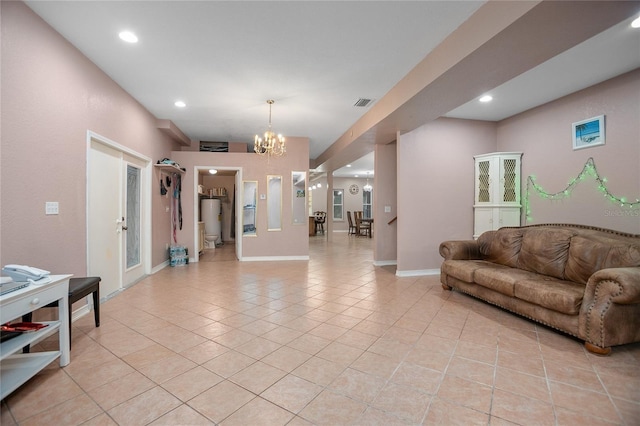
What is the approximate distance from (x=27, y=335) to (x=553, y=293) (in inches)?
163

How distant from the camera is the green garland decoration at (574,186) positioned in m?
3.47

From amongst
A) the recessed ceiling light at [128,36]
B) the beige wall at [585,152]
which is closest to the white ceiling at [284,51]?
the recessed ceiling light at [128,36]

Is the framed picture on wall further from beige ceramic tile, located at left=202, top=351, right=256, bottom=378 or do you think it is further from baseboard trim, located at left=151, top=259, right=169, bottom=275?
baseboard trim, located at left=151, top=259, right=169, bottom=275

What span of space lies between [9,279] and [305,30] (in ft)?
9.89

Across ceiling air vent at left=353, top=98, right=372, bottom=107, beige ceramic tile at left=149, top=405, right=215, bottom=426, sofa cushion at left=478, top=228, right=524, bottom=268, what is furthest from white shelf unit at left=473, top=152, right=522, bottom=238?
beige ceramic tile at left=149, top=405, right=215, bottom=426

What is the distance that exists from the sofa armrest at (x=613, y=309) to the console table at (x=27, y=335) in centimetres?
402

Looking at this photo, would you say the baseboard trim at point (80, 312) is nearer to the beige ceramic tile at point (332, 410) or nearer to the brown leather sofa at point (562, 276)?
the beige ceramic tile at point (332, 410)

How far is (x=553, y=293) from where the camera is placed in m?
2.62

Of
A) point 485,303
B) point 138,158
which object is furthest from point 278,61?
point 485,303

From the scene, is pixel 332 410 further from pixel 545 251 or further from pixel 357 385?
pixel 545 251

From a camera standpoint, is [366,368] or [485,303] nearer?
[366,368]

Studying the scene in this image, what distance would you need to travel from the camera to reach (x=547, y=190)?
4.39 metres

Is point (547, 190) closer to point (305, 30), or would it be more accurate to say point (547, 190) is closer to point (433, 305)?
point (433, 305)

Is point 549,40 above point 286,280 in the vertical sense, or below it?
above
